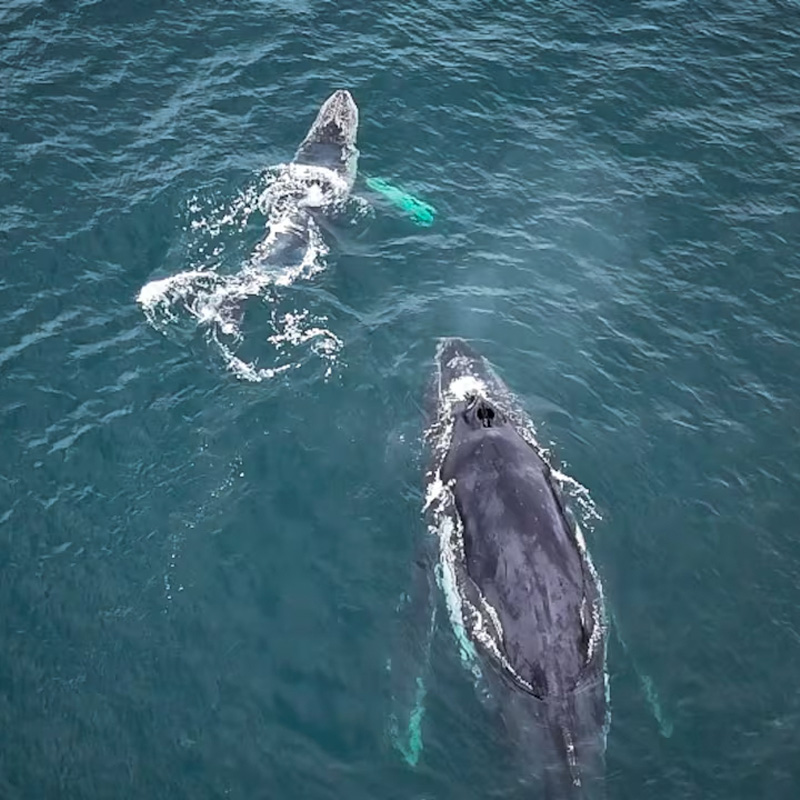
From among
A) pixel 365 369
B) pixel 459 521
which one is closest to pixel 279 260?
pixel 365 369

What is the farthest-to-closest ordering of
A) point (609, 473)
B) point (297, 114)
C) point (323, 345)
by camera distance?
point (297, 114), point (323, 345), point (609, 473)

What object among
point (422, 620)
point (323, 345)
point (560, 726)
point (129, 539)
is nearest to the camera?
point (560, 726)

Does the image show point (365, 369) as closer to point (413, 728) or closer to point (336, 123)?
point (413, 728)

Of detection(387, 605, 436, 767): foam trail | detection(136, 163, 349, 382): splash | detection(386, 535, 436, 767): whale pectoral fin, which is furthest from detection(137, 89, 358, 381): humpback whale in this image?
detection(387, 605, 436, 767): foam trail

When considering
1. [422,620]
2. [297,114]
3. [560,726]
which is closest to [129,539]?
[422,620]

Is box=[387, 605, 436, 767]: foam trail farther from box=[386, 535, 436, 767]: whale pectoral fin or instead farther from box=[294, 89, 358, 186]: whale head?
box=[294, 89, 358, 186]: whale head

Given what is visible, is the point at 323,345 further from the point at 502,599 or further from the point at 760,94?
the point at 760,94

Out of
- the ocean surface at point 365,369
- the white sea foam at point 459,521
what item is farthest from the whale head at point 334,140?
the white sea foam at point 459,521
